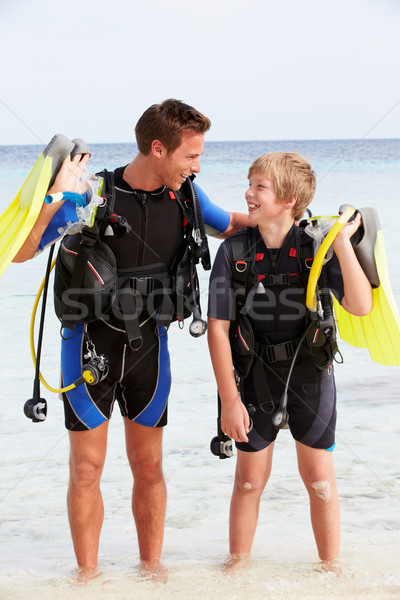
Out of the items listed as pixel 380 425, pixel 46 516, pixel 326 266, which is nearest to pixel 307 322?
pixel 326 266

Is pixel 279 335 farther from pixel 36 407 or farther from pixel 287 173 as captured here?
pixel 36 407

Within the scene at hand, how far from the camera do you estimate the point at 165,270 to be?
8.41 feet

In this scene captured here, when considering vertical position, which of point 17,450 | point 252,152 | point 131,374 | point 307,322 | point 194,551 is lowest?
point 194,551

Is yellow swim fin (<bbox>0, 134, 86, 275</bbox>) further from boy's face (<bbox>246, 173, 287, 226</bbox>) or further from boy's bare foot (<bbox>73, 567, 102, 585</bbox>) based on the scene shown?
boy's bare foot (<bbox>73, 567, 102, 585</bbox>)

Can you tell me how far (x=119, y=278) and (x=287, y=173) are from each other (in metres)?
0.72

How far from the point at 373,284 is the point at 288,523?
1471 mm

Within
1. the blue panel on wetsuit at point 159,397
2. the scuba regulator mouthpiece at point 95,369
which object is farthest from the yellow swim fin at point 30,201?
the blue panel on wetsuit at point 159,397

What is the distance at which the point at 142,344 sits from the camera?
2.56 m

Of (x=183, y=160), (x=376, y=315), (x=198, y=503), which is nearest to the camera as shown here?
(x=183, y=160)

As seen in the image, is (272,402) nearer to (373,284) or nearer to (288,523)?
(373,284)

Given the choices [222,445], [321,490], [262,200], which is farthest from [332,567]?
[262,200]

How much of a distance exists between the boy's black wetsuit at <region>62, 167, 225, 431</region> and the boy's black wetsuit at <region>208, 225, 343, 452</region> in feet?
0.87

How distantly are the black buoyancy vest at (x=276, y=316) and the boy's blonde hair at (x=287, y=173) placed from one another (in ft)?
0.48

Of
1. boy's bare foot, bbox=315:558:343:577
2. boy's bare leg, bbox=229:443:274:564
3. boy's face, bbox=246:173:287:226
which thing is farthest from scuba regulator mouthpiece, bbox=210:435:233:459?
boy's face, bbox=246:173:287:226
